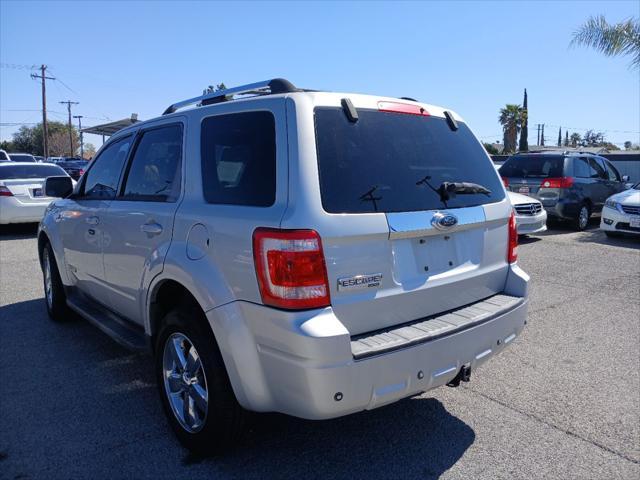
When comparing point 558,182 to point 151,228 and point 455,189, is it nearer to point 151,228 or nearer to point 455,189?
point 455,189

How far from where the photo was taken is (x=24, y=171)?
468 inches

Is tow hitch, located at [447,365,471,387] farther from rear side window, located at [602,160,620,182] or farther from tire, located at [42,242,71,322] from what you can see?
rear side window, located at [602,160,620,182]

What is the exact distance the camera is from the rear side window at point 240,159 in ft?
8.78

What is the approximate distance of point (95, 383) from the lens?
13.0 ft

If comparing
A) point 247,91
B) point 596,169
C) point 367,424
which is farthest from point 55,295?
point 596,169

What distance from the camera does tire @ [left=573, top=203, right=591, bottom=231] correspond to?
12.1 meters

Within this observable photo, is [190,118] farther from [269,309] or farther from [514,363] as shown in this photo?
[514,363]

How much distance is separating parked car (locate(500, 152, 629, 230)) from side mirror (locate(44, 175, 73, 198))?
939cm

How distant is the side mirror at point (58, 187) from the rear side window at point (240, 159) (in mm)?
2563

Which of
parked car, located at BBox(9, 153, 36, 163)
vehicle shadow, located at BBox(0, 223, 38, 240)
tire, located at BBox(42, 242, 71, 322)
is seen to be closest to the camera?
tire, located at BBox(42, 242, 71, 322)

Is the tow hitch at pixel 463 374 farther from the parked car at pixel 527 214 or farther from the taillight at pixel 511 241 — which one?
the parked car at pixel 527 214

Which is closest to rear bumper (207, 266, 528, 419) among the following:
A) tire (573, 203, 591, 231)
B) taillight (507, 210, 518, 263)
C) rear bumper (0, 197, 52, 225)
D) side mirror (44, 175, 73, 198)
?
taillight (507, 210, 518, 263)

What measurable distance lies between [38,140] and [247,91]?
94759 millimetres

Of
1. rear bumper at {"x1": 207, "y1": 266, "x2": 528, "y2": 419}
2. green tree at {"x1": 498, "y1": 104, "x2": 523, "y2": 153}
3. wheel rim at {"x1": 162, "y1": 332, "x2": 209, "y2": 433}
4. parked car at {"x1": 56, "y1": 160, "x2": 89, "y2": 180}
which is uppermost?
green tree at {"x1": 498, "y1": 104, "x2": 523, "y2": 153}
